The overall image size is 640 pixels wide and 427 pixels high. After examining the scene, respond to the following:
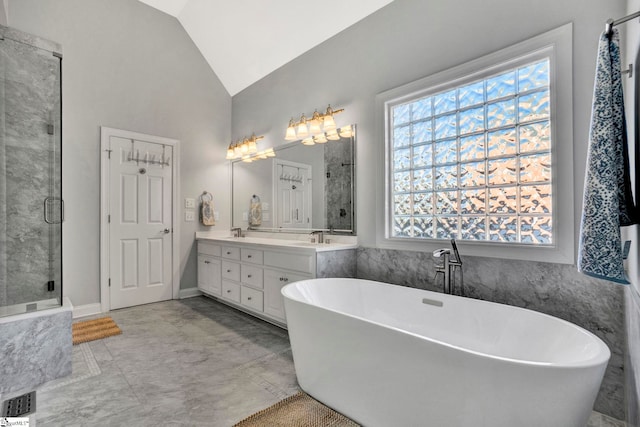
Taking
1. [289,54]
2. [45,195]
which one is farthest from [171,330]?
[289,54]

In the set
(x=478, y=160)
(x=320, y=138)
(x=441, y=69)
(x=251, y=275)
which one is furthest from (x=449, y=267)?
(x=251, y=275)

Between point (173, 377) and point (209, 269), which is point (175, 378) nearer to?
point (173, 377)

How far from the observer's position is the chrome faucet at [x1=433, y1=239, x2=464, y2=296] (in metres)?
2.15

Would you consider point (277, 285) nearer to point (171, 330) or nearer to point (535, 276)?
point (171, 330)

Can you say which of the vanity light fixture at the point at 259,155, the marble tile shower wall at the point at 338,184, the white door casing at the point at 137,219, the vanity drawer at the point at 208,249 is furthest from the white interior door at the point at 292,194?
the white door casing at the point at 137,219

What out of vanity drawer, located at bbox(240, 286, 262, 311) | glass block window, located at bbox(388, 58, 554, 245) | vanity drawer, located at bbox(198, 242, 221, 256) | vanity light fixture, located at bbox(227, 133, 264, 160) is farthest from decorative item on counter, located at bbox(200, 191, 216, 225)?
glass block window, located at bbox(388, 58, 554, 245)

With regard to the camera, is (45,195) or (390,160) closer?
(45,195)

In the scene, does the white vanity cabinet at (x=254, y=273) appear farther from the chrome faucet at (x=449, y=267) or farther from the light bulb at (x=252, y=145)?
the light bulb at (x=252, y=145)

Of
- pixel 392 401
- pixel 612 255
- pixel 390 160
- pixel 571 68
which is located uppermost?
pixel 571 68

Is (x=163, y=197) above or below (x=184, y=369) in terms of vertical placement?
above

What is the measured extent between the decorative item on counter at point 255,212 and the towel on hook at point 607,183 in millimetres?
3444

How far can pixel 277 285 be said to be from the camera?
295cm

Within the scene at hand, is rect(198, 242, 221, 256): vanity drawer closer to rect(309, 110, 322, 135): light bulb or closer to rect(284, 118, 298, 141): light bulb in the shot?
rect(284, 118, 298, 141): light bulb

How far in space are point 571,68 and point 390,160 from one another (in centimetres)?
130
